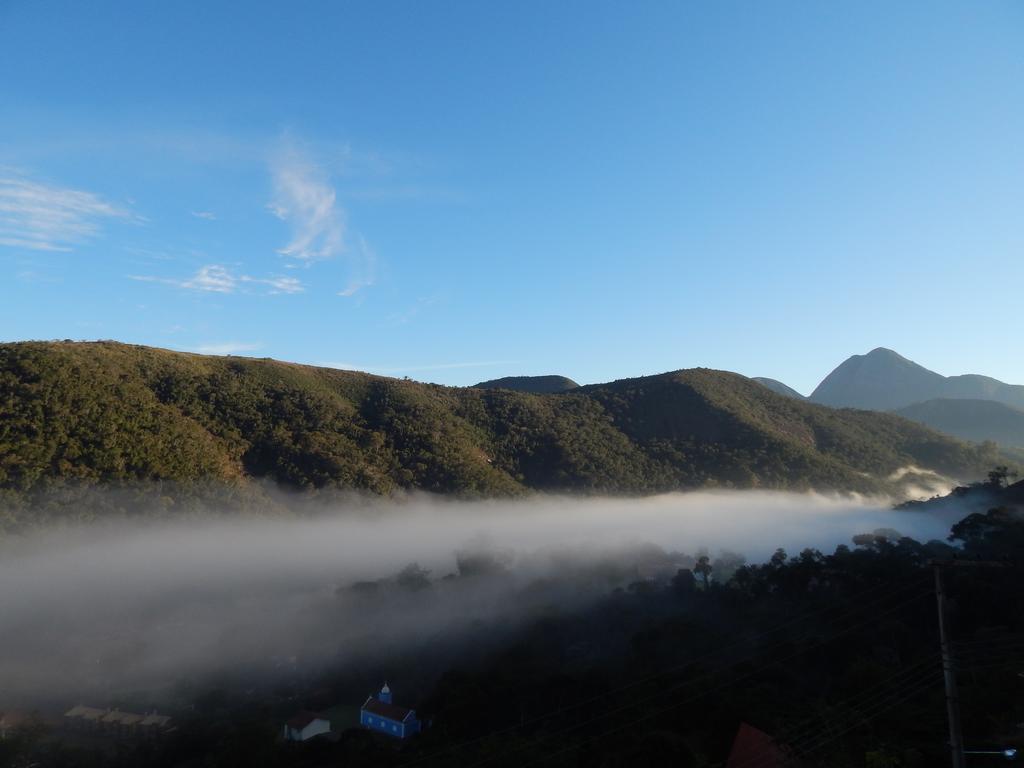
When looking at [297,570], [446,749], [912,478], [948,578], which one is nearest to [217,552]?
[297,570]

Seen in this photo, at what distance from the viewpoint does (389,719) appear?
26.6 m

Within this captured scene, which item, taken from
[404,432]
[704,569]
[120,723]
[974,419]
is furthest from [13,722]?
[974,419]

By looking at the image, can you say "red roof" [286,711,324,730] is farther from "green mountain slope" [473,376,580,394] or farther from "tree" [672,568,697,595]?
Answer: "green mountain slope" [473,376,580,394]

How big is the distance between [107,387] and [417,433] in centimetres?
3066

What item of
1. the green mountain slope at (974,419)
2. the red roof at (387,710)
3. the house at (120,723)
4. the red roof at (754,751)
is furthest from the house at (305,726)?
the green mountain slope at (974,419)

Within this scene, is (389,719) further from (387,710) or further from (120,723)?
(120,723)

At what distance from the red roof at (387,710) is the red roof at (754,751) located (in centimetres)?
1539

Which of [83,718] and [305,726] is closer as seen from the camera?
[305,726]

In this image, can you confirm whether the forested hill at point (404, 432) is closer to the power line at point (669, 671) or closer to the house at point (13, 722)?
the house at point (13, 722)

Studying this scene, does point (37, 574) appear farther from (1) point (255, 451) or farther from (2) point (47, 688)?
(1) point (255, 451)

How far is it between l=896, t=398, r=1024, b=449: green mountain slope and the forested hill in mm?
66797

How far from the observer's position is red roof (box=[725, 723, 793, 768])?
14.8m

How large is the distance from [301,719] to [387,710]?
12.5 ft

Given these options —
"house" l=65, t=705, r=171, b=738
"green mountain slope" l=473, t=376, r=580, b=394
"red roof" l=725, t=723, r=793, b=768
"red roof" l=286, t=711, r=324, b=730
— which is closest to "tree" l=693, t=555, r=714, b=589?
"red roof" l=725, t=723, r=793, b=768
